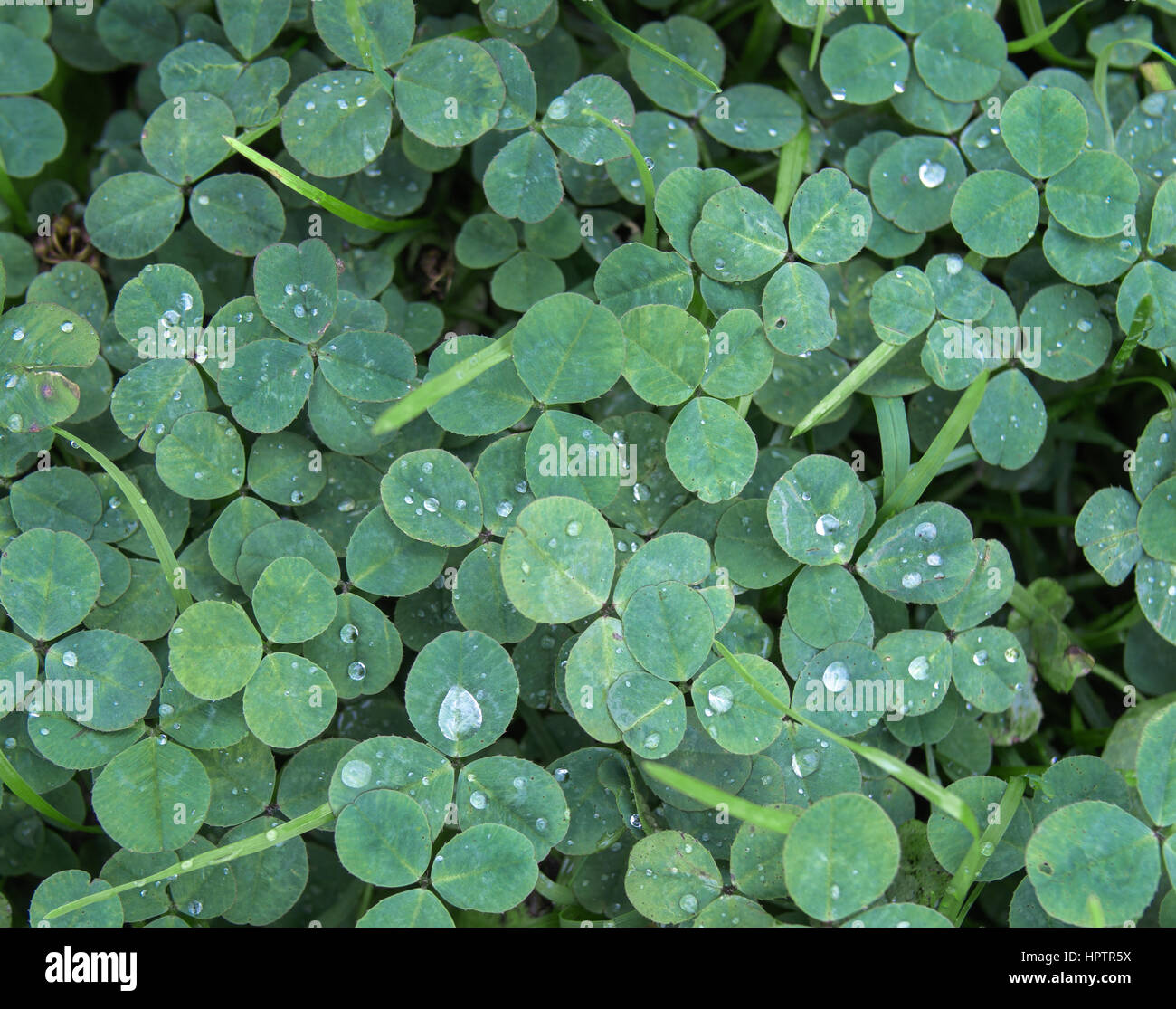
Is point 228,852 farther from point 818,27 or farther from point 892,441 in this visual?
point 818,27

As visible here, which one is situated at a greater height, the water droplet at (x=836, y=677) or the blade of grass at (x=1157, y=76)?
the blade of grass at (x=1157, y=76)

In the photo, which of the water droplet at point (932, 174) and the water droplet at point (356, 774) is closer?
the water droplet at point (356, 774)

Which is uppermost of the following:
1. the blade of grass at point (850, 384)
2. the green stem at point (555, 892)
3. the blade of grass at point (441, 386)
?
the blade of grass at point (441, 386)

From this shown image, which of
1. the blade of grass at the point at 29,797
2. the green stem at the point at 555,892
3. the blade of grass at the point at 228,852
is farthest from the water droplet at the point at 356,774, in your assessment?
the blade of grass at the point at 29,797

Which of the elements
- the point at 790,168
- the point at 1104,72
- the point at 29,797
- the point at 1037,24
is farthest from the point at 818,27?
the point at 29,797

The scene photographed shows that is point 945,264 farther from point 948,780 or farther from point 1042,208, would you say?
point 948,780

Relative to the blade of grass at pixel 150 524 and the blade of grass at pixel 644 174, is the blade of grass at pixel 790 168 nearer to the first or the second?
the blade of grass at pixel 644 174

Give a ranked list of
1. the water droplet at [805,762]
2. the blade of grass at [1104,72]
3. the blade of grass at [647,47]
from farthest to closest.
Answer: the blade of grass at [1104,72] → the blade of grass at [647,47] → the water droplet at [805,762]

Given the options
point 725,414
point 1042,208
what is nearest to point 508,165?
point 725,414
